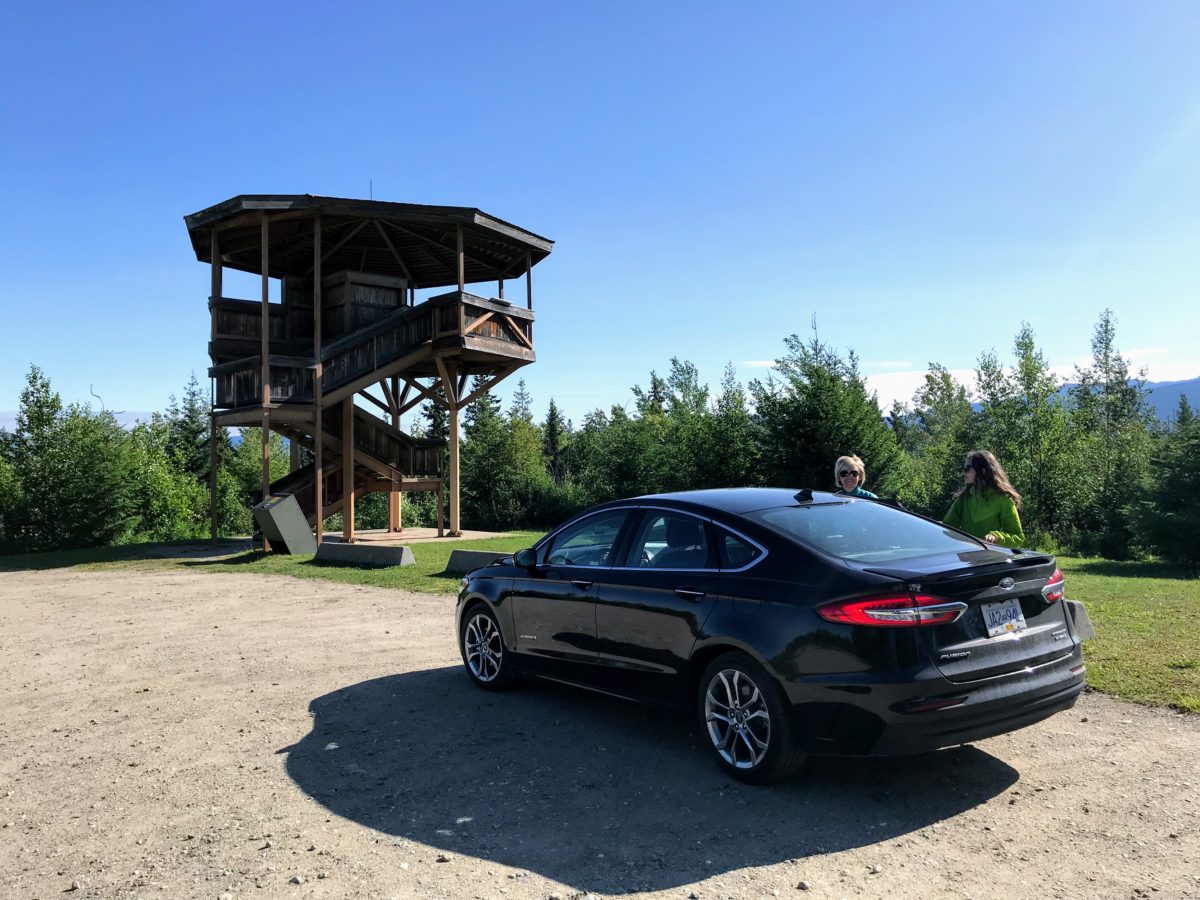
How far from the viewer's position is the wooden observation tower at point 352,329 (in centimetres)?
2169

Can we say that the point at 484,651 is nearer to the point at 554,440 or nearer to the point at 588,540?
the point at 588,540

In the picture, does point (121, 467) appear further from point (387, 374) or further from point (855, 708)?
point (855, 708)

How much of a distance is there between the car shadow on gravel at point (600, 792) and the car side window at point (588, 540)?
112cm

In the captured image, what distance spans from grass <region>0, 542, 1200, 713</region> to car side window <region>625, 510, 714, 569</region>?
3.45m

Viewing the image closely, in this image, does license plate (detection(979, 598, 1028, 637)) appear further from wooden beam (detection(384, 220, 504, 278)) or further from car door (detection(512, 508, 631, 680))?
wooden beam (detection(384, 220, 504, 278))

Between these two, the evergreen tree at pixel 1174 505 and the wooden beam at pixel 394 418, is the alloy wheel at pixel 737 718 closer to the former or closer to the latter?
the evergreen tree at pixel 1174 505

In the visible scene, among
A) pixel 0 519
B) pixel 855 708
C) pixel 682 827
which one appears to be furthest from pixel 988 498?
pixel 0 519

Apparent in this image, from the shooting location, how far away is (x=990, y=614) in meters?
4.37

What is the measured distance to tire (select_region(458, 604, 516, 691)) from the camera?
22.1ft

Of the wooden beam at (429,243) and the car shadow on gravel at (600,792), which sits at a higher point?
the wooden beam at (429,243)

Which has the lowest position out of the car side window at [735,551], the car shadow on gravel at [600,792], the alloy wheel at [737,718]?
the car shadow on gravel at [600,792]

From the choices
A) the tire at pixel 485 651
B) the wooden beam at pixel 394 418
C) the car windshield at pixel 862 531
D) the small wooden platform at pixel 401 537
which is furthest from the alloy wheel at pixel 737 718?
Answer: the wooden beam at pixel 394 418

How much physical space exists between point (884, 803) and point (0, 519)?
1434 inches

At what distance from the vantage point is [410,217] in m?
22.2
